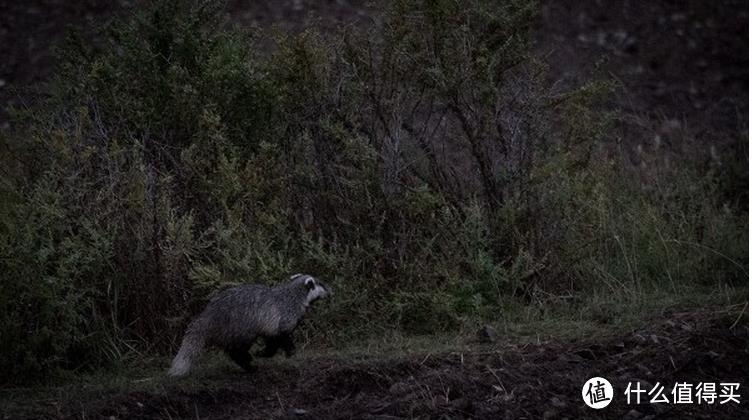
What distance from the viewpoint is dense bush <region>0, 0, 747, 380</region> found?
22.1 feet

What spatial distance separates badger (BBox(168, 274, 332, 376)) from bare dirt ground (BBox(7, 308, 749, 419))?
139 mm

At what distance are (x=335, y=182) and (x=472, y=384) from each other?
2.44 metres

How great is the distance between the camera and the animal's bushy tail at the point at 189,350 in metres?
5.93

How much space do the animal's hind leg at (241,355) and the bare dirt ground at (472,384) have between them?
0.06 m

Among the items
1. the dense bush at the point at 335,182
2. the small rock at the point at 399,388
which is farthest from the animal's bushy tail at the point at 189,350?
the small rock at the point at 399,388

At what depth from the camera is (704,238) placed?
806 cm

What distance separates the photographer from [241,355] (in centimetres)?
604

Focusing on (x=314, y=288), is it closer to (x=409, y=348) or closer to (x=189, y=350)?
(x=409, y=348)

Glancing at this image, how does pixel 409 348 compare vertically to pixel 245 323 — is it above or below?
below

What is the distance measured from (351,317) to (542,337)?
4.30 feet

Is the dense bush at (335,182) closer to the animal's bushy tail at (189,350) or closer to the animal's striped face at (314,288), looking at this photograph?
the animal's striped face at (314,288)

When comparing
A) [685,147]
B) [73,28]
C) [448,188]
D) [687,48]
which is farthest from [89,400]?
[687,48]

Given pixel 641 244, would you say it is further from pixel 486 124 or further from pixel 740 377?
pixel 740 377

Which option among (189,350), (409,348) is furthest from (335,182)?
(189,350)
